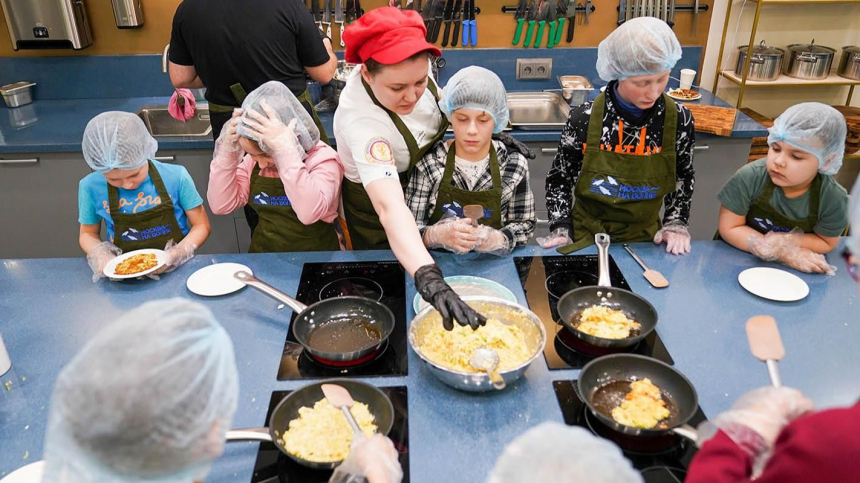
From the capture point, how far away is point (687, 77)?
3803mm

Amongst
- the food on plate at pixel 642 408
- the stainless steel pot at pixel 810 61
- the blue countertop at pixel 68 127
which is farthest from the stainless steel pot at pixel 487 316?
the stainless steel pot at pixel 810 61

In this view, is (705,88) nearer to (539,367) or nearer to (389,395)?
(539,367)

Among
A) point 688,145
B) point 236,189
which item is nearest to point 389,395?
point 236,189

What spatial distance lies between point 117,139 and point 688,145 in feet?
6.97

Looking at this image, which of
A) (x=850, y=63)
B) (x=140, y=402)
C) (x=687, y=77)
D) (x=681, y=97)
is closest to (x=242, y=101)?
(x=140, y=402)

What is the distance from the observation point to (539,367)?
1609 millimetres

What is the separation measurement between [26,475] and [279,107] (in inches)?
51.8

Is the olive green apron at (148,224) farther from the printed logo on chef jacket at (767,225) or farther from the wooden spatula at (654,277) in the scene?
the printed logo on chef jacket at (767,225)

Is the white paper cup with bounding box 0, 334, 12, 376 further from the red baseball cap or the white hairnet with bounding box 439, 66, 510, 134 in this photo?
the white hairnet with bounding box 439, 66, 510, 134

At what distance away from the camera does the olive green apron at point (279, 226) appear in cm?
229

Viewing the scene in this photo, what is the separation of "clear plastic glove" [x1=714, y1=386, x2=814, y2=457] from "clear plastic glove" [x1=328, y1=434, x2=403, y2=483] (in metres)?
0.65

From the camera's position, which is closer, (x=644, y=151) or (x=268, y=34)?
(x=644, y=151)

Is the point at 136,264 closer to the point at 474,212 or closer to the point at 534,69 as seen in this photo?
the point at 474,212

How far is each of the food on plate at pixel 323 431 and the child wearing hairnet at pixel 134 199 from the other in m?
0.97
